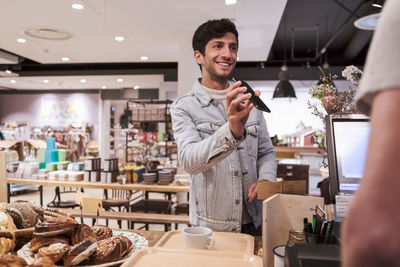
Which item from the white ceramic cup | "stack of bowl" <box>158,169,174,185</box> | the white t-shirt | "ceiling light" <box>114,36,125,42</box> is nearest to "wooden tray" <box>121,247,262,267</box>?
the white ceramic cup

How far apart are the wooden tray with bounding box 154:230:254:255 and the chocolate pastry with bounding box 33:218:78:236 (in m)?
0.29

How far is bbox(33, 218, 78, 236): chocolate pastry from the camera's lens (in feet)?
3.24

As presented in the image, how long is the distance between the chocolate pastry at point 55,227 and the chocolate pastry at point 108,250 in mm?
110

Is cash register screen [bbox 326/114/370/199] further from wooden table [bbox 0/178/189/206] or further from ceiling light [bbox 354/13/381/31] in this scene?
ceiling light [bbox 354/13/381/31]

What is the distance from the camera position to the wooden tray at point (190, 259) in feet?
2.97

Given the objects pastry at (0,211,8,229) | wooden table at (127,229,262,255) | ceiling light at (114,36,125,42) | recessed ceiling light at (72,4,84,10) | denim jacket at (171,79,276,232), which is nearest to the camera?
pastry at (0,211,8,229)

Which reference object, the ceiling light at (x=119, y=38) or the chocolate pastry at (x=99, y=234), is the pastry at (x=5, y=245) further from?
the ceiling light at (x=119, y=38)

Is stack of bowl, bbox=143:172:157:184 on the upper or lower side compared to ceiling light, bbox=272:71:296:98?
lower

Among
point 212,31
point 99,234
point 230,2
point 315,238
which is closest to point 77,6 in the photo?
point 230,2

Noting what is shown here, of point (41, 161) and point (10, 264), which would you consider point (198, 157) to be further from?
point (41, 161)

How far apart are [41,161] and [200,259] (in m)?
4.76

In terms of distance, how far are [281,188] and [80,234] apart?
2.11ft

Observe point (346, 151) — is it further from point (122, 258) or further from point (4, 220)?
point (4, 220)

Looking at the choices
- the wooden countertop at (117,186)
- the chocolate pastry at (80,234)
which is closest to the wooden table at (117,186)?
the wooden countertop at (117,186)
